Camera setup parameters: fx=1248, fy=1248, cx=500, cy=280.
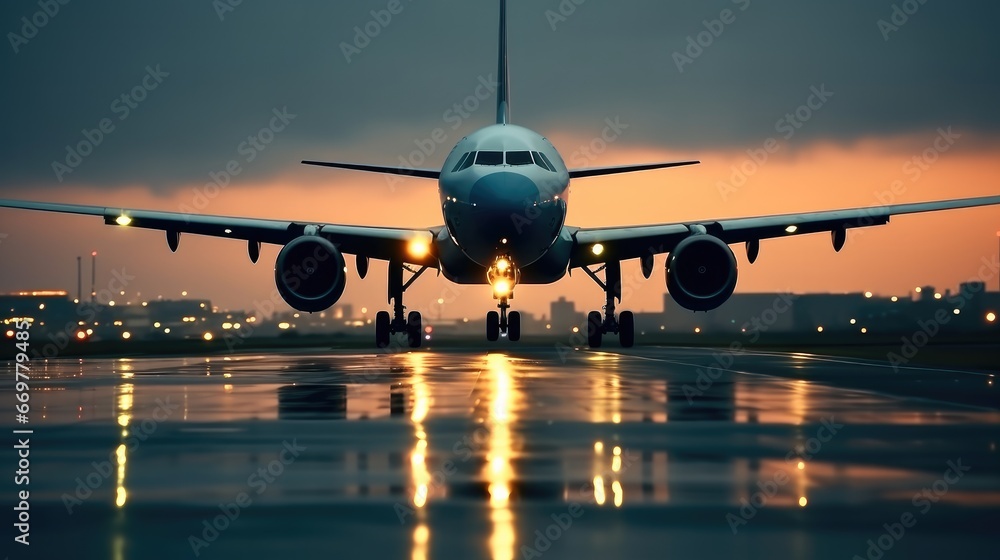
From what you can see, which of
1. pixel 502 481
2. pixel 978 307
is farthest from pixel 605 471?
pixel 978 307

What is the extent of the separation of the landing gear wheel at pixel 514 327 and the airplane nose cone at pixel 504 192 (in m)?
7.72

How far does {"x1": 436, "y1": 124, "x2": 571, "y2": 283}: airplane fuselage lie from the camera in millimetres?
28797

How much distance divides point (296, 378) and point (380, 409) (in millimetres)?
7135

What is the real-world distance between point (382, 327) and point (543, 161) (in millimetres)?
10355

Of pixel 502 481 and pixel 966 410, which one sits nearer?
pixel 502 481

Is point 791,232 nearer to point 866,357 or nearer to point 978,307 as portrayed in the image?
point 866,357

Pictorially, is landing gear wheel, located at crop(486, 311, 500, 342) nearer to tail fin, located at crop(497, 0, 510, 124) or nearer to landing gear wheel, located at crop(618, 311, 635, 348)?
landing gear wheel, located at crop(618, 311, 635, 348)

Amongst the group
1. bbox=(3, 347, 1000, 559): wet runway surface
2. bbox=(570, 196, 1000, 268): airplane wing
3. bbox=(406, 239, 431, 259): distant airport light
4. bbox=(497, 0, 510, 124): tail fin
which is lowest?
bbox=(3, 347, 1000, 559): wet runway surface

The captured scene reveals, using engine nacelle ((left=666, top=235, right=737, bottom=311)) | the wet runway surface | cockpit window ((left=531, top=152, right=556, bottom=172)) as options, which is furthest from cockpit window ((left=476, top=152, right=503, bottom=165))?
the wet runway surface

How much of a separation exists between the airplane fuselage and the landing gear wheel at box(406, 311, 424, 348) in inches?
269

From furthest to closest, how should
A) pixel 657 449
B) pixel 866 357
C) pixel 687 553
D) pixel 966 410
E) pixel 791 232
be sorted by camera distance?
pixel 791 232 < pixel 866 357 < pixel 966 410 < pixel 657 449 < pixel 687 553

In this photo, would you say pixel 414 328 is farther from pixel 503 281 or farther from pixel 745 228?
pixel 745 228

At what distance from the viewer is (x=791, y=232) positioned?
3700 centimetres

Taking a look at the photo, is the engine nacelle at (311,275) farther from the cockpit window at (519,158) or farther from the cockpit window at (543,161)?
the cockpit window at (543,161)
